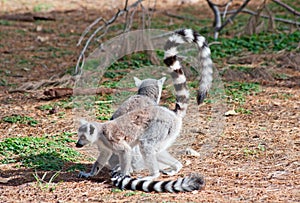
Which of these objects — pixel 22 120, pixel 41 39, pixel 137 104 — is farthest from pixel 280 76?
pixel 41 39

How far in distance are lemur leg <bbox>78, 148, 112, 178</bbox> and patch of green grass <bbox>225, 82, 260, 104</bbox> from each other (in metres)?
2.89

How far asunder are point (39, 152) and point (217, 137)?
6.12ft

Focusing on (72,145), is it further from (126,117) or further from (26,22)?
(26,22)

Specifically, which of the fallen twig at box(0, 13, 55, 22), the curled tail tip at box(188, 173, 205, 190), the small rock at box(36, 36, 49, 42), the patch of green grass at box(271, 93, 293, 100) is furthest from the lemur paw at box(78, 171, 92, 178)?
the fallen twig at box(0, 13, 55, 22)

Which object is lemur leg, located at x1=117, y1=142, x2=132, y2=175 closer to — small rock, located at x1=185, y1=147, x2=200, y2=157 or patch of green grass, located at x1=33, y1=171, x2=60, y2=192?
patch of green grass, located at x1=33, y1=171, x2=60, y2=192

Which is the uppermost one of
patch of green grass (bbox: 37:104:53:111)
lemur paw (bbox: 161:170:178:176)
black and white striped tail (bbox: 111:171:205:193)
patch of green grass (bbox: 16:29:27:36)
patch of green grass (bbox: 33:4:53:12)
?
patch of green grass (bbox: 33:4:53:12)

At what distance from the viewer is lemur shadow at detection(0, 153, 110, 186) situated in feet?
15.5

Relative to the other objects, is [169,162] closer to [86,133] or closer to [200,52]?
[86,133]

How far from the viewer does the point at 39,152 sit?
5422 mm

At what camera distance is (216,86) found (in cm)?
756

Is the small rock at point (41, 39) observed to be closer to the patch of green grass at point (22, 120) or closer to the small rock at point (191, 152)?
the patch of green grass at point (22, 120)

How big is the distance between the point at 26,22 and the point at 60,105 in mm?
6037

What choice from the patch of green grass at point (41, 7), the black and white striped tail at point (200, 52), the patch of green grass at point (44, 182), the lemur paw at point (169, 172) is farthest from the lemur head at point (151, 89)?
the patch of green grass at point (41, 7)

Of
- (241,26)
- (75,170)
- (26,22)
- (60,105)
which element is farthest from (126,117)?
(26,22)
